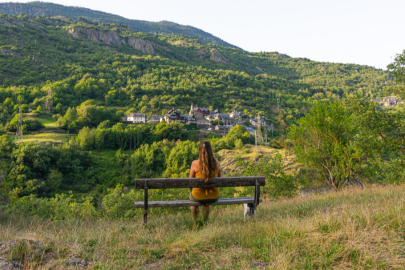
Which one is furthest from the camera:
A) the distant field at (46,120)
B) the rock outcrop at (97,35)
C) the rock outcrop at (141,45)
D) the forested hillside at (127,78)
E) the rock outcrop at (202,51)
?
the rock outcrop at (202,51)

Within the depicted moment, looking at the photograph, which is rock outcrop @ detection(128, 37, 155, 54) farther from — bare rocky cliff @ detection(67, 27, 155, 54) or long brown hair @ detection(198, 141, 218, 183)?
long brown hair @ detection(198, 141, 218, 183)

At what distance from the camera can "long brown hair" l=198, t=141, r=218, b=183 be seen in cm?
373

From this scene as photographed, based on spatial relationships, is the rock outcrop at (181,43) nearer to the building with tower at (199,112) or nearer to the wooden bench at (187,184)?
the building with tower at (199,112)

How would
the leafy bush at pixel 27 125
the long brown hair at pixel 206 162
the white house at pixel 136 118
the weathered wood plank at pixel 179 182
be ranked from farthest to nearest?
the white house at pixel 136 118 < the leafy bush at pixel 27 125 < the long brown hair at pixel 206 162 < the weathered wood plank at pixel 179 182

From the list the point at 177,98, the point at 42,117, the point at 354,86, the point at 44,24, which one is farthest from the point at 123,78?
the point at 354,86

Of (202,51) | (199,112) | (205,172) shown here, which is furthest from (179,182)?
(202,51)

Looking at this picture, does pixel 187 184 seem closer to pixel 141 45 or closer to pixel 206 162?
pixel 206 162

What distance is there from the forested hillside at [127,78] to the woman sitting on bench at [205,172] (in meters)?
60.8

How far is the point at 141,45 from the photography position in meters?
147

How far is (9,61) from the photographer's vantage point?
263ft

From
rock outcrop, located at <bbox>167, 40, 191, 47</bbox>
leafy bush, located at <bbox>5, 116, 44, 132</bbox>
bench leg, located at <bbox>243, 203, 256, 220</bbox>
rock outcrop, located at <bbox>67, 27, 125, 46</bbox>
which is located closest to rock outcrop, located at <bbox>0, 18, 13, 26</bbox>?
rock outcrop, located at <bbox>67, 27, 125, 46</bbox>

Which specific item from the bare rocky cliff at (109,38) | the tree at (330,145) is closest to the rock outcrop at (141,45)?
the bare rocky cliff at (109,38)

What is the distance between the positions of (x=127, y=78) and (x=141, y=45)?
60.7 meters

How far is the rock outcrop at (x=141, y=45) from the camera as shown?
147m
